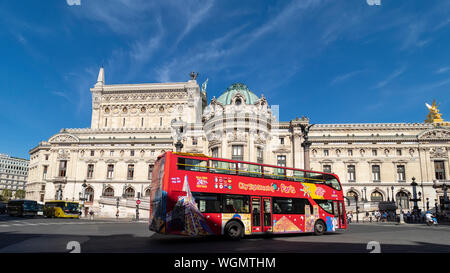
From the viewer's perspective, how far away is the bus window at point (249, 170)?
1590 cm

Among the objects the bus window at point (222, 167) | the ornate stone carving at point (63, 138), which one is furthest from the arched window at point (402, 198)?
the ornate stone carving at point (63, 138)

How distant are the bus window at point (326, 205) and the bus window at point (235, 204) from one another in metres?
4.96

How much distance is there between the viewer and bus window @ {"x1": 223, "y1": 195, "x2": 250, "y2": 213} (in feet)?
49.8

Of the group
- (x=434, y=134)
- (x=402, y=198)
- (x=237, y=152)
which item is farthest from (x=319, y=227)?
(x=434, y=134)

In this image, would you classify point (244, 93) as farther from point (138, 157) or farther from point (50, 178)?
point (50, 178)

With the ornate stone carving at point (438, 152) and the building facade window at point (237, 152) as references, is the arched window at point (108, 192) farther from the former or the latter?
the ornate stone carving at point (438, 152)

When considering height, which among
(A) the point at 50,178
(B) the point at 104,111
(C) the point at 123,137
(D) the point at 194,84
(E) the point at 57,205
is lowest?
(E) the point at 57,205

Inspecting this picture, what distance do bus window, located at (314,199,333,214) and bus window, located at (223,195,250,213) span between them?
496 cm

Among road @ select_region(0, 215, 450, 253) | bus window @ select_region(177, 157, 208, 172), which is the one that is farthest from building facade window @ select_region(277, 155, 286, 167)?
bus window @ select_region(177, 157, 208, 172)

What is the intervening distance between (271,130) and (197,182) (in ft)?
143

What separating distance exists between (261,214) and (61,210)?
1354 inches
